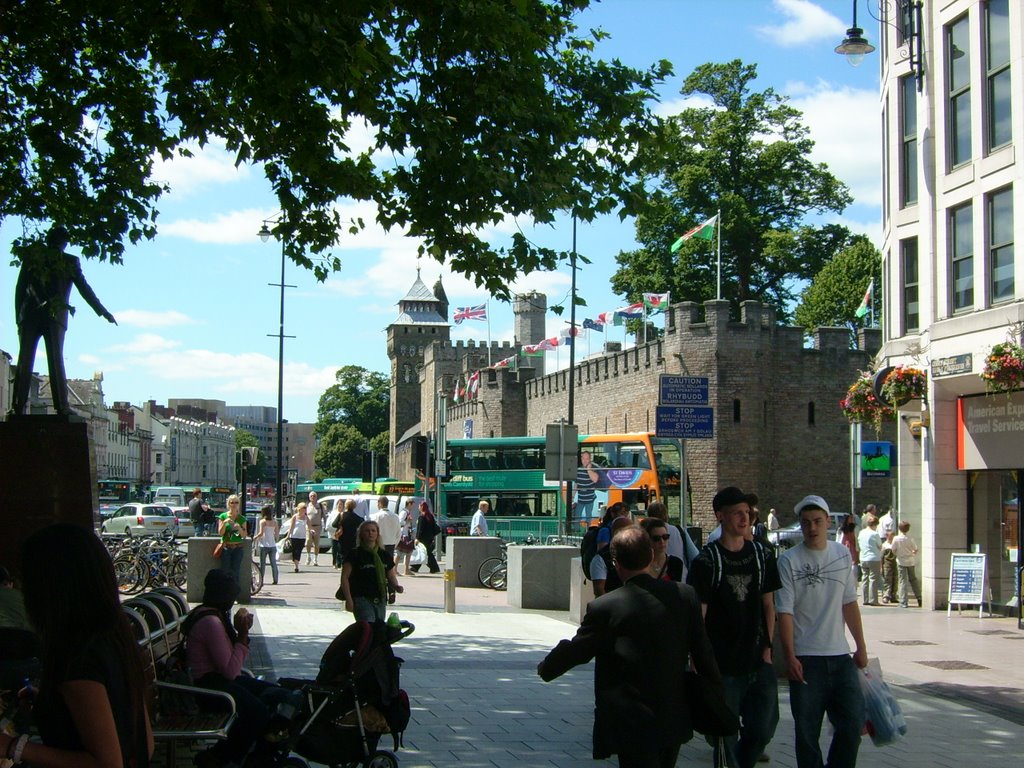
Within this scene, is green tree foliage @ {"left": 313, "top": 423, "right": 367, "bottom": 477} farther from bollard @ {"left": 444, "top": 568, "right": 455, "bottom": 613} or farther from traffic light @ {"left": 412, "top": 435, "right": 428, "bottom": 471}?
bollard @ {"left": 444, "top": 568, "right": 455, "bottom": 613}

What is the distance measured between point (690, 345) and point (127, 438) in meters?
104

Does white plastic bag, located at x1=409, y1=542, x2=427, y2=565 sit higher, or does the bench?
the bench

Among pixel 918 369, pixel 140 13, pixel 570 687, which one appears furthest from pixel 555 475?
pixel 140 13

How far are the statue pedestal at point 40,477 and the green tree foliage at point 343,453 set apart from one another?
110292 millimetres

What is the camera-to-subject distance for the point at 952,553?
64.5 feet

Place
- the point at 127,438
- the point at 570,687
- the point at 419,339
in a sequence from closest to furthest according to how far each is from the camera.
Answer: the point at 570,687
the point at 419,339
the point at 127,438

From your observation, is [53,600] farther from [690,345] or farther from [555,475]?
[690,345]

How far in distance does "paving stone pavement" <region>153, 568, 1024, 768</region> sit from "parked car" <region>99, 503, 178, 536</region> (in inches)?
940

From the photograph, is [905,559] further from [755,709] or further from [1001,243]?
[755,709]

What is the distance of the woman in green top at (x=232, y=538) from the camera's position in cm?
1727

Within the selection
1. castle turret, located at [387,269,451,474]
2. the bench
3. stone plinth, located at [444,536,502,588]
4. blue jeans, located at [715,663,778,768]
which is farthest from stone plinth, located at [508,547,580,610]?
castle turret, located at [387,269,451,474]

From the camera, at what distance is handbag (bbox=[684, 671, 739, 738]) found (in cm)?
486

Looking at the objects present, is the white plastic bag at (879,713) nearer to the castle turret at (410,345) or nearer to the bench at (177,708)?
the bench at (177,708)

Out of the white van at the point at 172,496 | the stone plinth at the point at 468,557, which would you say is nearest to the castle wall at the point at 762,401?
the stone plinth at the point at 468,557
